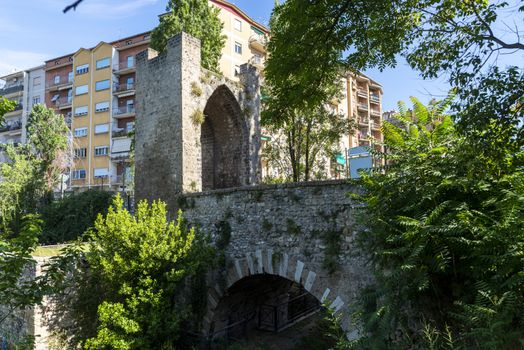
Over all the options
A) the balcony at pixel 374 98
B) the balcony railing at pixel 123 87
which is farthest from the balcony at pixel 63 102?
the balcony at pixel 374 98

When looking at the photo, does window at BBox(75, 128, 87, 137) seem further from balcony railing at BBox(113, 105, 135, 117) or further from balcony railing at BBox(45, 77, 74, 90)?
balcony railing at BBox(45, 77, 74, 90)

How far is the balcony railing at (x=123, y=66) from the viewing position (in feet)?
121

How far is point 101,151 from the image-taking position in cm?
3716

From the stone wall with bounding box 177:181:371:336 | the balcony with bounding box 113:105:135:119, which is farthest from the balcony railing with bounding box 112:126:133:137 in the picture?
the stone wall with bounding box 177:181:371:336

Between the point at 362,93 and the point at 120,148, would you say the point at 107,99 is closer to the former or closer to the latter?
the point at 120,148

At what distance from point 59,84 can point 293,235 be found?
131ft

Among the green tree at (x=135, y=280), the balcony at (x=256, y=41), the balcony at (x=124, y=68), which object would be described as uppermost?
the balcony at (x=256, y=41)

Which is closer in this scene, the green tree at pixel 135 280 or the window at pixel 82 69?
the green tree at pixel 135 280

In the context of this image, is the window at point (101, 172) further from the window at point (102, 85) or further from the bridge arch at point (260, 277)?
the bridge arch at point (260, 277)

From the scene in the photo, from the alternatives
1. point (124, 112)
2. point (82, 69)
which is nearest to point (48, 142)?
point (124, 112)

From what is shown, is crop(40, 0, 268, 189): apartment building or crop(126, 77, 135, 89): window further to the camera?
crop(126, 77, 135, 89): window

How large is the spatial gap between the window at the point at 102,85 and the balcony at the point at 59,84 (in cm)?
380

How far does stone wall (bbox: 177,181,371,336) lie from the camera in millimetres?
8891

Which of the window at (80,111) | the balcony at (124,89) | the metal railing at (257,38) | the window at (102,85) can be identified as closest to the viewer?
the metal railing at (257,38)
